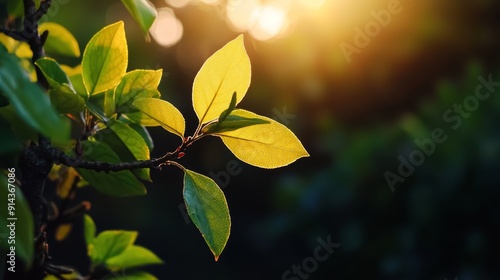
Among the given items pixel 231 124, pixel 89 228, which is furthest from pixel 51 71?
pixel 89 228

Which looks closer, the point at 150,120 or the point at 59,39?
the point at 150,120

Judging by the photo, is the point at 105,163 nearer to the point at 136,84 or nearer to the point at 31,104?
the point at 136,84

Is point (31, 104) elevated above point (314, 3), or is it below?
above

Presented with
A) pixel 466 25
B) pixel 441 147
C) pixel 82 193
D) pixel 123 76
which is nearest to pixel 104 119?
pixel 123 76

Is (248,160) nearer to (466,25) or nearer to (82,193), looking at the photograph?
(466,25)

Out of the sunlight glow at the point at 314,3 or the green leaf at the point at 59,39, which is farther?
the sunlight glow at the point at 314,3

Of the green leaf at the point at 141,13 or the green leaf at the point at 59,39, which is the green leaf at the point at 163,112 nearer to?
the green leaf at the point at 141,13

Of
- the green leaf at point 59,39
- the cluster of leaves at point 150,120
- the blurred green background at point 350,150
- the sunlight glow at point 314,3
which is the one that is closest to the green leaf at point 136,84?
the cluster of leaves at point 150,120

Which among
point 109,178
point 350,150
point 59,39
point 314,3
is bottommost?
point 350,150
